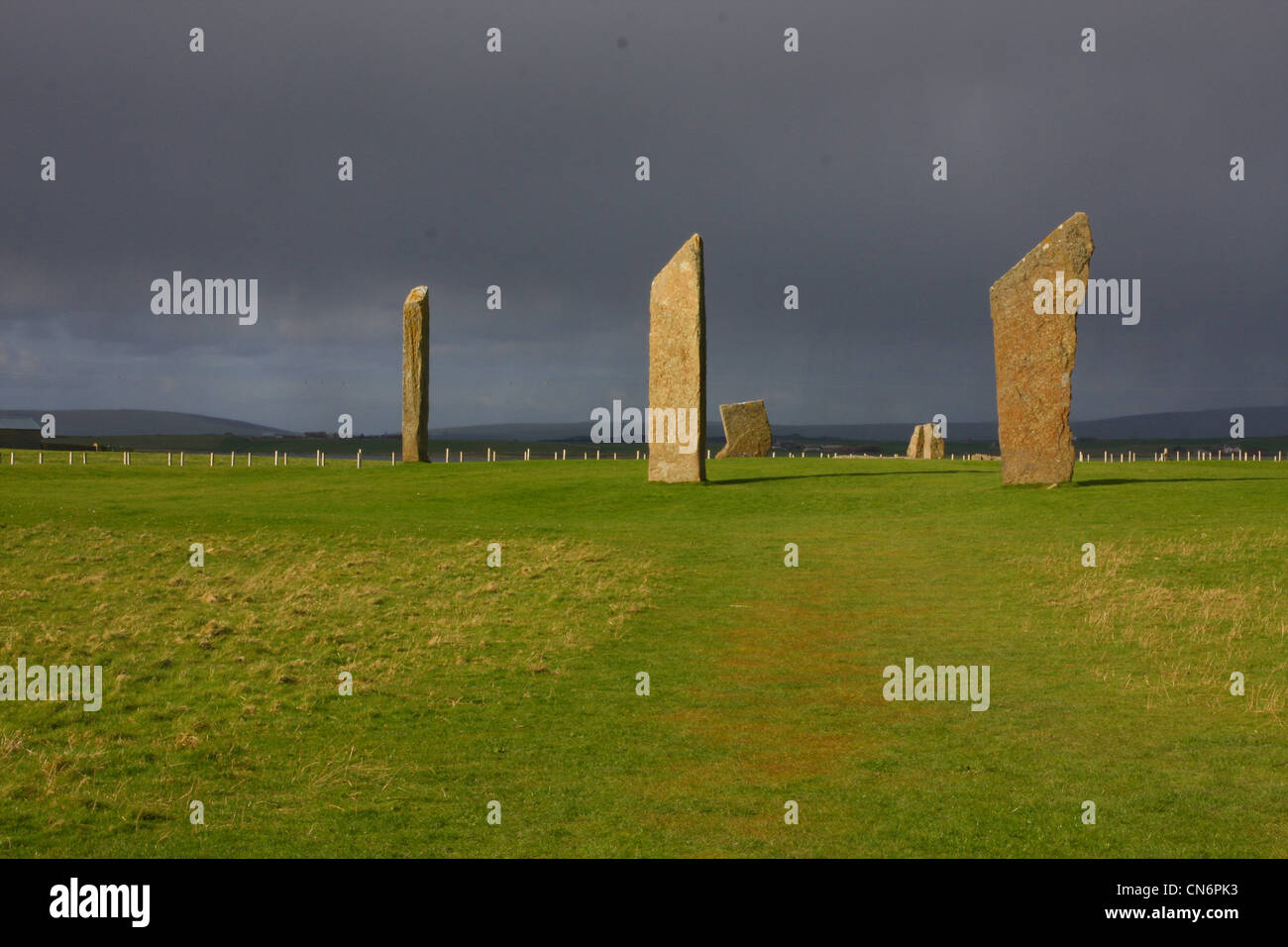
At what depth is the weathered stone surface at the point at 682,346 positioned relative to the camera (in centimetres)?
3203

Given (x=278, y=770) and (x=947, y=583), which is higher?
(x=947, y=583)

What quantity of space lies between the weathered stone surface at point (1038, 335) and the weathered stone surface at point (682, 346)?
27.9ft

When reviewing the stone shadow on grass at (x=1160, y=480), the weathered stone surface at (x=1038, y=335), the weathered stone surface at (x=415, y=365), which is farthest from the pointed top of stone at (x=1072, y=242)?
the weathered stone surface at (x=415, y=365)

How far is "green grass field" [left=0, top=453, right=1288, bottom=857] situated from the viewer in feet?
26.7

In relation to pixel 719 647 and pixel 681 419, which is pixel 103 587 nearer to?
pixel 719 647

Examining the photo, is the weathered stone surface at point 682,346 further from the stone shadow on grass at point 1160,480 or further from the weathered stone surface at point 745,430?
the weathered stone surface at point 745,430

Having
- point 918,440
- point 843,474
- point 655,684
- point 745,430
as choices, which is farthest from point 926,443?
point 655,684

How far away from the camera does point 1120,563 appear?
1925 cm

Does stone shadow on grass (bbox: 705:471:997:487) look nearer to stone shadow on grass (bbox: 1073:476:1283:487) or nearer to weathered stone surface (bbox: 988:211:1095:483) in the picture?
stone shadow on grass (bbox: 1073:476:1283:487)

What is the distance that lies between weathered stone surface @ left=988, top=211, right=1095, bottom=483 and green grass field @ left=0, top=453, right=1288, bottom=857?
Result: 304 centimetres

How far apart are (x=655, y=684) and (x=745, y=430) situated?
38.0 m
